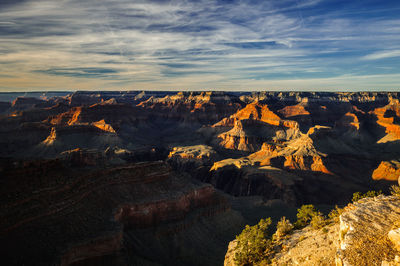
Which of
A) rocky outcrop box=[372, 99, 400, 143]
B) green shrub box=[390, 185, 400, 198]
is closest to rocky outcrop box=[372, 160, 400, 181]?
rocky outcrop box=[372, 99, 400, 143]

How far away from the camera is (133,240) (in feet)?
133

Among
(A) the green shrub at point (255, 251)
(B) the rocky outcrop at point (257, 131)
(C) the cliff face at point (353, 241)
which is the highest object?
(C) the cliff face at point (353, 241)

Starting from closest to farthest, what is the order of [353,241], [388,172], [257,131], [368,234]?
[353,241], [368,234], [388,172], [257,131]

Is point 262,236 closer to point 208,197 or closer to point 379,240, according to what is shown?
point 379,240

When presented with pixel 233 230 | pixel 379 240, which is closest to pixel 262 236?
pixel 379 240

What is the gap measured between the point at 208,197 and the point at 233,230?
7.76 m

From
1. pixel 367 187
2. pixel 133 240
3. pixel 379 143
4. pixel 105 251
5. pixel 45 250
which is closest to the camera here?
pixel 45 250

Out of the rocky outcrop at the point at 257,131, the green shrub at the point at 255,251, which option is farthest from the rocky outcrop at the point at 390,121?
the green shrub at the point at 255,251

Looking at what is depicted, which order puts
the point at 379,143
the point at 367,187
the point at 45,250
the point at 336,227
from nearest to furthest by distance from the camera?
the point at 336,227, the point at 45,250, the point at 367,187, the point at 379,143

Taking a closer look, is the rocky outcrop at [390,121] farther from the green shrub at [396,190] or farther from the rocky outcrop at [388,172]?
the green shrub at [396,190]

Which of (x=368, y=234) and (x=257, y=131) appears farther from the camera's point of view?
(x=257, y=131)

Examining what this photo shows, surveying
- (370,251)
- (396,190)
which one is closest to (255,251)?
(370,251)

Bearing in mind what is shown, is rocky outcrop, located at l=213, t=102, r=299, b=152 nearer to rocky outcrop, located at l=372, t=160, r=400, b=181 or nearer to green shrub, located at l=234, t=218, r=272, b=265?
rocky outcrop, located at l=372, t=160, r=400, b=181

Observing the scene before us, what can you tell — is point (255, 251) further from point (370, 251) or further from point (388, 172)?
point (388, 172)
